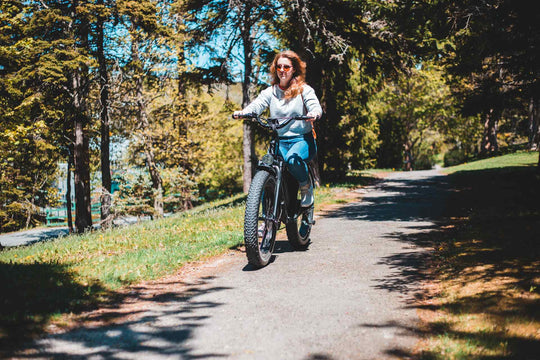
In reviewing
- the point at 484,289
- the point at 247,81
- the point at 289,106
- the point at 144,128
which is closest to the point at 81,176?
the point at 144,128

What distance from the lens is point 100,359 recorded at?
9.15ft

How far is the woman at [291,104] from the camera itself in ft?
17.3

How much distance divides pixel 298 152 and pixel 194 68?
1350cm

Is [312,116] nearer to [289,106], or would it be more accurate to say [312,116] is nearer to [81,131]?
[289,106]

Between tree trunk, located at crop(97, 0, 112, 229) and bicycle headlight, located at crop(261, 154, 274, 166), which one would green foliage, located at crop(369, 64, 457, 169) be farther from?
bicycle headlight, located at crop(261, 154, 274, 166)

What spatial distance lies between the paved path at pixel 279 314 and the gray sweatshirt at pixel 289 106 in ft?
5.29

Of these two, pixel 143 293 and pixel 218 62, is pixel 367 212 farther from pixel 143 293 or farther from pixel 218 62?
pixel 218 62

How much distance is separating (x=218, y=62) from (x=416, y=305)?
12.6 meters

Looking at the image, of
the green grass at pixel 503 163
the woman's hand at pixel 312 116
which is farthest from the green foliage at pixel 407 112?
the woman's hand at pixel 312 116

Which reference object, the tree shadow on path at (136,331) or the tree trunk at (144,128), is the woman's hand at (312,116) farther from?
the tree trunk at (144,128)

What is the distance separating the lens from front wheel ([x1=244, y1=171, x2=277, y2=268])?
4594 millimetres

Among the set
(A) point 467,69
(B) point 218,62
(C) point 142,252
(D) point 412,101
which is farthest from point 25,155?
(D) point 412,101

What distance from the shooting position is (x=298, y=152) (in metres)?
5.31

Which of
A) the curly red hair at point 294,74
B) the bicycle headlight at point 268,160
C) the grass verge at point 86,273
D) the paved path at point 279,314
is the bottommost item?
the paved path at point 279,314
